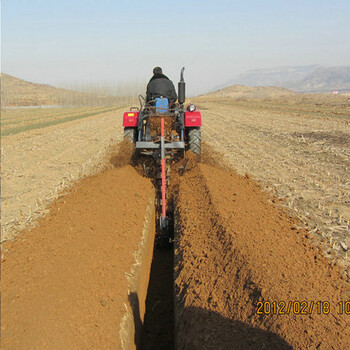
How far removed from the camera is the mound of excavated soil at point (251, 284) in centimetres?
253

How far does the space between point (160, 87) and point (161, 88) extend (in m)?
0.03

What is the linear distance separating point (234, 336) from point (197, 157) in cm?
459

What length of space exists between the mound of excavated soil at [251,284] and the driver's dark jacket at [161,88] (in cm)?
249

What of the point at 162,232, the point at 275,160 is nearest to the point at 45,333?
the point at 162,232

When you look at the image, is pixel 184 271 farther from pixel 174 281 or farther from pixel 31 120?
pixel 31 120

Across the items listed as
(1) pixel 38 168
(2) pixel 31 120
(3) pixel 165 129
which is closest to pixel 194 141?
(3) pixel 165 129

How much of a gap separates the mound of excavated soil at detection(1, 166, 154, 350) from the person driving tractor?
227cm

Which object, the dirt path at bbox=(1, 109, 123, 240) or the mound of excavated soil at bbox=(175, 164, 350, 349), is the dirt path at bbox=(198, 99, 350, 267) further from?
the dirt path at bbox=(1, 109, 123, 240)

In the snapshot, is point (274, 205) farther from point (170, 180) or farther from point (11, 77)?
point (11, 77)

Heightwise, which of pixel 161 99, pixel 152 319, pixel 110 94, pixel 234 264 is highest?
pixel 110 94

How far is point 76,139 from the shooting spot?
1288 centimetres
